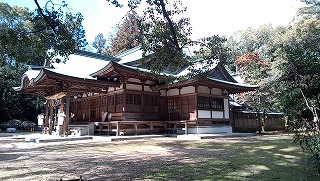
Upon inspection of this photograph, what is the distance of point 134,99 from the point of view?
56.9 feet

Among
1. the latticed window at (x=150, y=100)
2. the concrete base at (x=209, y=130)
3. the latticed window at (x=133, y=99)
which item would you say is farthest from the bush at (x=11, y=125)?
the concrete base at (x=209, y=130)

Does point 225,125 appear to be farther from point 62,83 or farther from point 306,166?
point 306,166

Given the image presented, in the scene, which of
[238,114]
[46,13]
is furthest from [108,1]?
[238,114]

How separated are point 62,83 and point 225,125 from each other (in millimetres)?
12186

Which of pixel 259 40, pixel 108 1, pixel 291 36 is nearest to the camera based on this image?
pixel 108 1

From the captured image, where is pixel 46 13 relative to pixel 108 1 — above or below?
below

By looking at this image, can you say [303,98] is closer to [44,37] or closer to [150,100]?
[44,37]

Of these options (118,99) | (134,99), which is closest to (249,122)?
(134,99)

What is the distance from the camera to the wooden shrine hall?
628 inches

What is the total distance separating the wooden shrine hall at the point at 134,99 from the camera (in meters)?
16.0

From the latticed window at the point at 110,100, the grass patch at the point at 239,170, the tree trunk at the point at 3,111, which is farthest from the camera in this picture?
the tree trunk at the point at 3,111

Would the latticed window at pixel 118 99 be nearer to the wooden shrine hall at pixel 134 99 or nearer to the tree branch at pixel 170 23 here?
the wooden shrine hall at pixel 134 99

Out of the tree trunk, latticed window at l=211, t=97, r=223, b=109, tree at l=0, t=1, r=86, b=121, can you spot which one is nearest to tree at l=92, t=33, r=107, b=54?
the tree trunk

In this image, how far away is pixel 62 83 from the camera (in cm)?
1527
